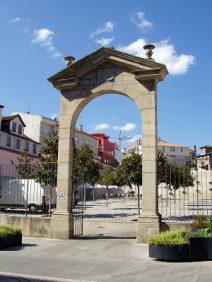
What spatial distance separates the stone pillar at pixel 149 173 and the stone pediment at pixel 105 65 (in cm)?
71

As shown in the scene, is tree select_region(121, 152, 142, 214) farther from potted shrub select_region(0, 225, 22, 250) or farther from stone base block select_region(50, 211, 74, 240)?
potted shrub select_region(0, 225, 22, 250)

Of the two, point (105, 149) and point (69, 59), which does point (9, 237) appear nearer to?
point (69, 59)

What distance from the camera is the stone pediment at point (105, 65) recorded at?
40.8 ft

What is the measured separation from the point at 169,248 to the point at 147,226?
2637mm

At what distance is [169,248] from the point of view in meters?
8.98

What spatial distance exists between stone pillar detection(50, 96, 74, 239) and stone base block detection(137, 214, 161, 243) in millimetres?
2597

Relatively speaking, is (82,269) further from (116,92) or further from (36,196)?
(36,196)

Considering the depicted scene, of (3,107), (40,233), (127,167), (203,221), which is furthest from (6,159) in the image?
(203,221)

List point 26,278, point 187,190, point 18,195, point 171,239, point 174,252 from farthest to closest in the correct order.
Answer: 1. point 18,195
2. point 187,190
3. point 171,239
4. point 174,252
5. point 26,278

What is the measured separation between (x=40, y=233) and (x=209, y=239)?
6.55 m

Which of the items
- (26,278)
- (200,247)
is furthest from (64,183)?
(26,278)

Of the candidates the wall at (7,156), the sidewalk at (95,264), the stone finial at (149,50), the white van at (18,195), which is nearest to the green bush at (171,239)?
the sidewalk at (95,264)

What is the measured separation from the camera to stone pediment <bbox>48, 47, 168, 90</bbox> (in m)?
12.4

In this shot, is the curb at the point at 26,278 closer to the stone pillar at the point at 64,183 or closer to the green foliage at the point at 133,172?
the stone pillar at the point at 64,183
